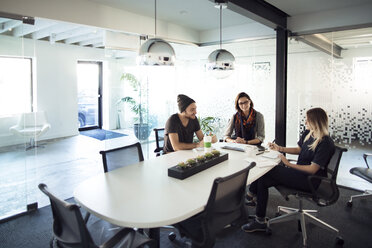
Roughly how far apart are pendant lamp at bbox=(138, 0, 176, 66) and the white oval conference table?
905mm

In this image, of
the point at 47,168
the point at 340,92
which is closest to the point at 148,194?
the point at 340,92

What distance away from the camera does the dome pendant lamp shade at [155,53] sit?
7.64ft

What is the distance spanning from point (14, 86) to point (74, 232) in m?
2.46

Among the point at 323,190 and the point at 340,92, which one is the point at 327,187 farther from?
the point at 340,92

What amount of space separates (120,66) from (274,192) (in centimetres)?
290

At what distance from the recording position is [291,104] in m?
4.43

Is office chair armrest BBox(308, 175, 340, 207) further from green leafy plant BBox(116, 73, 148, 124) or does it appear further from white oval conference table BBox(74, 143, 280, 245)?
green leafy plant BBox(116, 73, 148, 124)

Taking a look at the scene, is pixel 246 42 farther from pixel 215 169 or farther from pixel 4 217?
pixel 4 217

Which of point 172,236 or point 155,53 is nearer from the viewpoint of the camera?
point 155,53

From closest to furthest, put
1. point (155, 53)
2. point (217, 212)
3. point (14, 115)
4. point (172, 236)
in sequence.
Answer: point (217, 212), point (155, 53), point (172, 236), point (14, 115)

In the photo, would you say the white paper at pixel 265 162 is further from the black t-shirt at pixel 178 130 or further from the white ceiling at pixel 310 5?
the white ceiling at pixel 310 5

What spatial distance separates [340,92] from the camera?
3941 millimetres

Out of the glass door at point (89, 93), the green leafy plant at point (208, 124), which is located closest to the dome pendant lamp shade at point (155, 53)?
the green leafy plant at point (208, 124)

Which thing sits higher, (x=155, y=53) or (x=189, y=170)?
(x=155, y=53)
